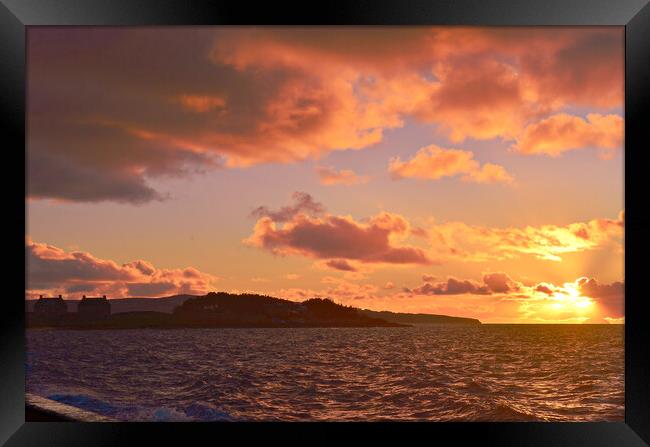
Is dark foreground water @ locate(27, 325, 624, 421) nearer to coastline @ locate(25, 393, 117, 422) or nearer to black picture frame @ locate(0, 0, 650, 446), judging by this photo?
coastline @ locate(25, 393, 117, 422)

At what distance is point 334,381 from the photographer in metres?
27.9

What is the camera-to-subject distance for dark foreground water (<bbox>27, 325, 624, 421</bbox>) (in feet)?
62.5

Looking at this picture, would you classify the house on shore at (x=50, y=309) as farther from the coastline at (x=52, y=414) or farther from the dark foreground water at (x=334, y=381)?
the coastline at (x=52, y=414)

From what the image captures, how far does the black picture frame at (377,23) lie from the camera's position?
13.4 feet

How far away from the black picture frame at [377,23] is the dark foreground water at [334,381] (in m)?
11.8

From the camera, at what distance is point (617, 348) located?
1684 inches

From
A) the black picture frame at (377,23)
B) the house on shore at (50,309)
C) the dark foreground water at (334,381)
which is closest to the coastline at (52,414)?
the black picture frame at (377,23)

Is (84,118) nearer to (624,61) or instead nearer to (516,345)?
(516,345)

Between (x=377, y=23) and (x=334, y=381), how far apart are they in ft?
83.7

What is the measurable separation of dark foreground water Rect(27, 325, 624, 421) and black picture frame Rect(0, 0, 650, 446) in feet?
38.8

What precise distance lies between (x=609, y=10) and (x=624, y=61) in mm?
387

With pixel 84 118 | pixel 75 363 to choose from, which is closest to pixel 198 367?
pixel 75 363

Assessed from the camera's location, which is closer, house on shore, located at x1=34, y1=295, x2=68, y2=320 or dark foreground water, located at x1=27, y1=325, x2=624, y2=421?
dark foreground water, located at x1=27, y1=325, x2=624, y2=421

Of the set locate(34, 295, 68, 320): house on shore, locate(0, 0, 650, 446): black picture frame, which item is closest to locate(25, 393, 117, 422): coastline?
locate(0, 0, 650, 446): black picture frame
